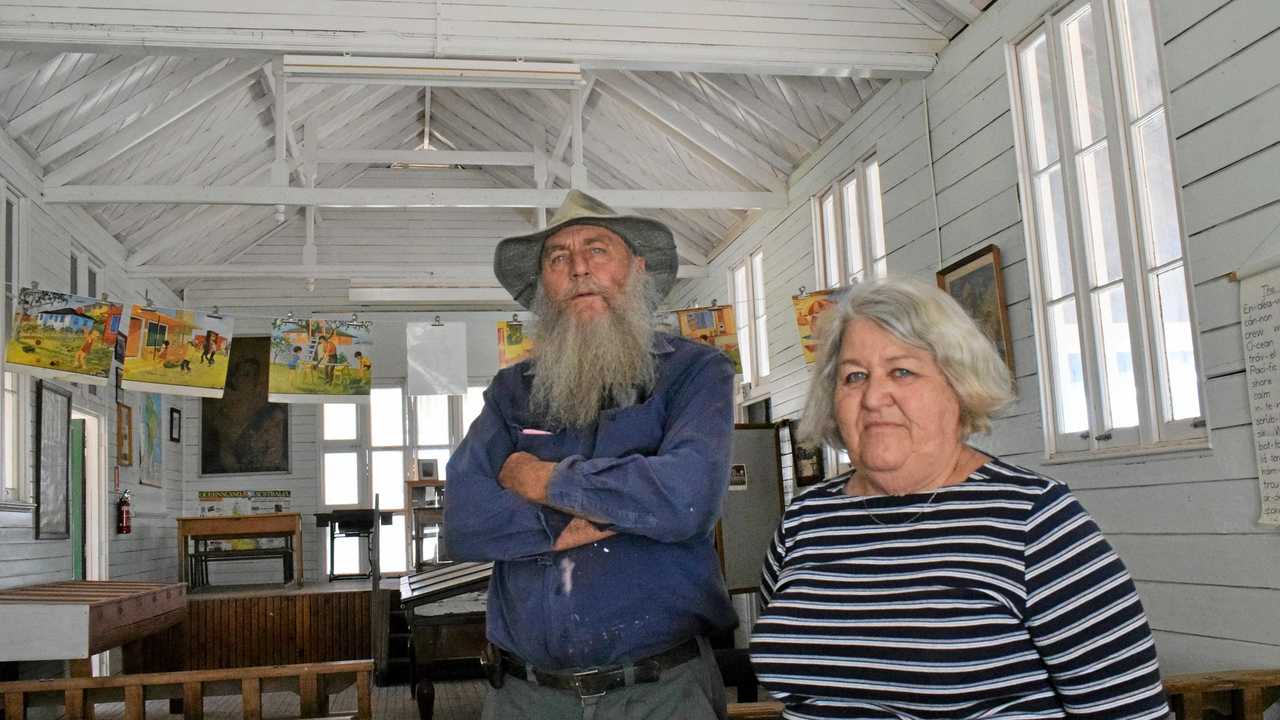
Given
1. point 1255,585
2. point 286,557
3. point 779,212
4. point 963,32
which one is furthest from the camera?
point 286,557

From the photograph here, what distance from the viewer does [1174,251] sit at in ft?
14.2

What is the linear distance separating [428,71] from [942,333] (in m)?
5.12

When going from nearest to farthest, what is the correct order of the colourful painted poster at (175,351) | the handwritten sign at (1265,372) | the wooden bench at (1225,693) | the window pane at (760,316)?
the wooden bench at (1225,693) < the handwritten sign at (1265,372) < the colourful painted poster at (175,351) < the window pane at (760,316)

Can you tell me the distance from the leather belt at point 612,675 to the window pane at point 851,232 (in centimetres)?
634

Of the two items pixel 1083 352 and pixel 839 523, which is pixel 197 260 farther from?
pixel 839 523

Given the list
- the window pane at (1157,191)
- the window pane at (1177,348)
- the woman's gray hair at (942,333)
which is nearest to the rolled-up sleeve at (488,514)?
the woman's gray hair at (942,333)

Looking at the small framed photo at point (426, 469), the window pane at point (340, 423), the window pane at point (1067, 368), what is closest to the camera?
the window pane at point (1067, 368)

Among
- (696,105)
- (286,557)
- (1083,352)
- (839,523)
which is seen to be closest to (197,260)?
(286,557)

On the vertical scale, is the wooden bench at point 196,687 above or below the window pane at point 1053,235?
below

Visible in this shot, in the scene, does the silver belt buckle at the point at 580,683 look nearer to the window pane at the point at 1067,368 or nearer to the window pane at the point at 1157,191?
the window pane at the point at 1157,191

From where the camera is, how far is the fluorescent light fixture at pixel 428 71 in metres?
6.07

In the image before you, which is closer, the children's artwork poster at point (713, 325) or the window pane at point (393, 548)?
the children's artwork poster at point (713, 325)

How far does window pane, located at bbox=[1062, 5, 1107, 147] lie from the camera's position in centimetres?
492

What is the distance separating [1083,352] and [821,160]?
3.89m
